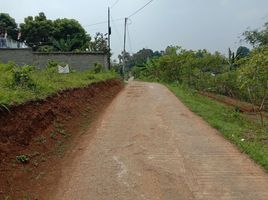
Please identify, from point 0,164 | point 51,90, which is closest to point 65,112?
point 51,90

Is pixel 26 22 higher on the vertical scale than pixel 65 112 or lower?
higher

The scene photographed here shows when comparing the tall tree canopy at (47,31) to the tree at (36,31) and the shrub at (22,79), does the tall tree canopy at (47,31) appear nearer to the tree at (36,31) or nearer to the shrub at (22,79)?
the tree at (36,31)

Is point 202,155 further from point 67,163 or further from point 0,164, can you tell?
point 0,164

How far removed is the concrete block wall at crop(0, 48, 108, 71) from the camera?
95.1 feet

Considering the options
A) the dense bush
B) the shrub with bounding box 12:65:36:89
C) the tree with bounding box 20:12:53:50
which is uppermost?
the tree with bounding box 20:12:53:50

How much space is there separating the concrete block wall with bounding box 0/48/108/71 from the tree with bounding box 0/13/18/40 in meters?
20.5

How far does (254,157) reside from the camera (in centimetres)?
843

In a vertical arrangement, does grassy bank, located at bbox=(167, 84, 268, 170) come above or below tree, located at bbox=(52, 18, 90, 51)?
below

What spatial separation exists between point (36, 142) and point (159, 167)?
106 inches

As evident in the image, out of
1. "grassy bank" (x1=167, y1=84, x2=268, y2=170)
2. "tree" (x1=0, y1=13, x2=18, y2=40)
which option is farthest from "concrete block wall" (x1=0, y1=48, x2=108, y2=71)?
"tree" (x1=0, y1=13, x2=18, y2=40)

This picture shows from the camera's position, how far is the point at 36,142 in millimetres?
8812

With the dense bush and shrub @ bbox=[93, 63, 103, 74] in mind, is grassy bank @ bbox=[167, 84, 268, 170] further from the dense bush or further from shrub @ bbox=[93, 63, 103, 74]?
shrub @ bbox=[93, 63, 103, 74]

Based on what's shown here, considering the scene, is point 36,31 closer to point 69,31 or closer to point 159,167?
point 69,31

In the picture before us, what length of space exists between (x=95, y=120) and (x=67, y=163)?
4.89 m
